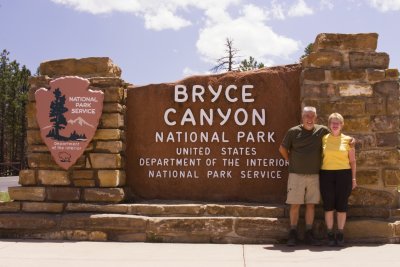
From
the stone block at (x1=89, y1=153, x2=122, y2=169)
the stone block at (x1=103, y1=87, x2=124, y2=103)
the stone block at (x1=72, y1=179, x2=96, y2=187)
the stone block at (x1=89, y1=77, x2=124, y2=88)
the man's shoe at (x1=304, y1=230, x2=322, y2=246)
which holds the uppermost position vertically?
the stone block at (x1=89, y1=77, x2=124, y2=88)

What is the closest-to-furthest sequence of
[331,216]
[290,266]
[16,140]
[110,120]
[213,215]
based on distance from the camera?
[290,266], [331,216], [213,215], [110,120], [16,140]

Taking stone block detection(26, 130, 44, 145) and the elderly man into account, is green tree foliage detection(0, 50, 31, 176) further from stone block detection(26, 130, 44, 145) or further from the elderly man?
the elderly man

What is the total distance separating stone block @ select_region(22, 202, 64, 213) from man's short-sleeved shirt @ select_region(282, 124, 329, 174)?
282 cm

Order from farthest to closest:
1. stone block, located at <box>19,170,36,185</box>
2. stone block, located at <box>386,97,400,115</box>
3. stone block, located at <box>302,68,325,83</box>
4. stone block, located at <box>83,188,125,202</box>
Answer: stone block, located at <box>19,170,36,185</box> < stone block, located at <box>83,188,125,202</box> < stone block, located at <box>302,68,325,83</box> < stone block, located at <box>386,97,400,115</box>

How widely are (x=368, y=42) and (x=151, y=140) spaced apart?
2.94 m

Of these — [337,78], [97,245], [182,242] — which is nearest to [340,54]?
Result: [337,78]

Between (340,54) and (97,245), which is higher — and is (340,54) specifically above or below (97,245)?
above

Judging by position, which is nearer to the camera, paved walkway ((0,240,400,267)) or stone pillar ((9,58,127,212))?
paved walkway ((0,240,400,267))

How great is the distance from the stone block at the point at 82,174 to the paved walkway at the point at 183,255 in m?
0.86

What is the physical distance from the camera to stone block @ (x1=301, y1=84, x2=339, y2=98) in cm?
546

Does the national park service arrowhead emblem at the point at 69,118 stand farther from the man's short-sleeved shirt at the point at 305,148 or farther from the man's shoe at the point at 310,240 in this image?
the man's shoe at the point at 310,240

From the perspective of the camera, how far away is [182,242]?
17.2 feet

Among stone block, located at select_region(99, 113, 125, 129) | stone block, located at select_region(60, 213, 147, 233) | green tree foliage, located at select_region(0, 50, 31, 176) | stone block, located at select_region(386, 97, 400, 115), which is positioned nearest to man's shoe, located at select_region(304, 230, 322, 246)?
stone block, located at select_region(386, 97, 400, 115)

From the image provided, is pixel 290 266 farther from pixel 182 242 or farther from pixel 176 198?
pixel 176 198
